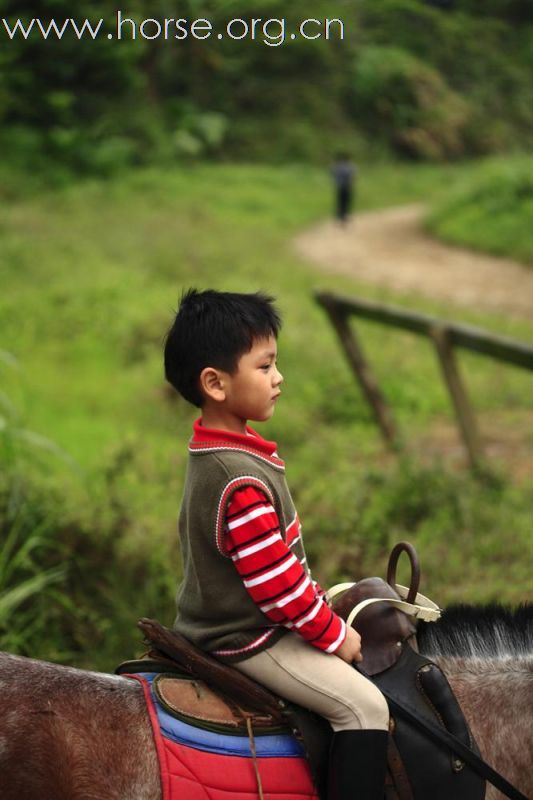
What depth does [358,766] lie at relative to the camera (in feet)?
6.62

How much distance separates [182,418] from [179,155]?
18.7 metres

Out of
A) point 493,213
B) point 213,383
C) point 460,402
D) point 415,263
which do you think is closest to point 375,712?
point 213,383

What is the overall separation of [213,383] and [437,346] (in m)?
4.48

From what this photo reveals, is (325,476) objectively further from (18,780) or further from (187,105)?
(187,105)

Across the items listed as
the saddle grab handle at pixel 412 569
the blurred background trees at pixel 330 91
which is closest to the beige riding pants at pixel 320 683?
the saddle grab handle at pixel 412 569

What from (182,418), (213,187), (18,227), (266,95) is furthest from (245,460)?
(266,95)

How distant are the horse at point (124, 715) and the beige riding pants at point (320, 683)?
240 mm

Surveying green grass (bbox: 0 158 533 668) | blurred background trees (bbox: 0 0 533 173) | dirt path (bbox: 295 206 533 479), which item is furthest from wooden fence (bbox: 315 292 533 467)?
blurred background trees (bbox: 0 0 533 173)

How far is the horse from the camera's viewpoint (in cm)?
201

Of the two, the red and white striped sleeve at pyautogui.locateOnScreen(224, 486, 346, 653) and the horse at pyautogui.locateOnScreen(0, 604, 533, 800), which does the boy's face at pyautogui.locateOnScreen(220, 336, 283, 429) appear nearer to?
the red and white striped sleeve at pyautogui.locateOnScreen(224, 486, 346, 653)

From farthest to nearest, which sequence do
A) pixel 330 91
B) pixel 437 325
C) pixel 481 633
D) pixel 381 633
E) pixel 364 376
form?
pixel 330 91, pixel 364 376, pixel 437 325, pixel 481 633, pixel 381 633

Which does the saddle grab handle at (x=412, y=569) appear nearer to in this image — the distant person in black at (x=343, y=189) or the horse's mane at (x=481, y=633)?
the horse's mane at (x=481, y=633)

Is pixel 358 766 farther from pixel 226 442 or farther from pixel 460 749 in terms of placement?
pixel 226 442

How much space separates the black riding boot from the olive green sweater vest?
9.8 inches
